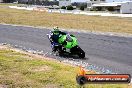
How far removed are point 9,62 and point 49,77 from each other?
3185 millimetres

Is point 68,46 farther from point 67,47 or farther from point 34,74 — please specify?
point 34,74

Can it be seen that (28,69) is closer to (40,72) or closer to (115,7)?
(40,72)

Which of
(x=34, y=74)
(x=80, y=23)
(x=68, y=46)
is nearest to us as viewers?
(x=34, y=74)

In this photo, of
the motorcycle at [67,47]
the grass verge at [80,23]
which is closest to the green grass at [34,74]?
the motorcycle at [67,47]

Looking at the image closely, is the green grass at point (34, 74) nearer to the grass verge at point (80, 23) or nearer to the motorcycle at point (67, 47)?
the motorcycle at point (67, 47)

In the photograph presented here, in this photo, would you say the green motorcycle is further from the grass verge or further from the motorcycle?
the grass verge

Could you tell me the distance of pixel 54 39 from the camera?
62.7 ft

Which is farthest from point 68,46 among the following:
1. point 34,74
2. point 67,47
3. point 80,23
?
point 80,23

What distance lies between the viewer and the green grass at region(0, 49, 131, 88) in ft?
36.4

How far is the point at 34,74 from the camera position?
41.3 ft

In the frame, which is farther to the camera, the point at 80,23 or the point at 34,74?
the point at 80,23

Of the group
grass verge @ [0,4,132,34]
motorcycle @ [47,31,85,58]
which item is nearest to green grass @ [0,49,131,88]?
motorcycle @ [47,31,85,58]

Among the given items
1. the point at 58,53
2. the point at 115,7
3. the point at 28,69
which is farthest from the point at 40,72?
the point at 115,7

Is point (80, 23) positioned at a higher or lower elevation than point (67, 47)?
lower
